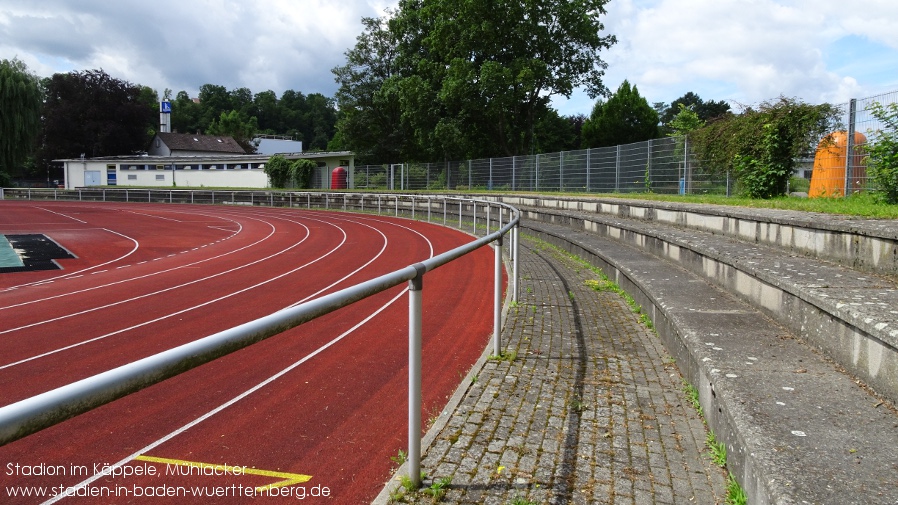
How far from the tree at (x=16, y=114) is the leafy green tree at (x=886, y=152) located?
223ft

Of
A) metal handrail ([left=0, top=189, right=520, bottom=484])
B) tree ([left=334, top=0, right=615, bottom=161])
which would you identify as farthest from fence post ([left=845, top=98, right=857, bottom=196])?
tree ([left=334, top=0, right=615, bottom=161])

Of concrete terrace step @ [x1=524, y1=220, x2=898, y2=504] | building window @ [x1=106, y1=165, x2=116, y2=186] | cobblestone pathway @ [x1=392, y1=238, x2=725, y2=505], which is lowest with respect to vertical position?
cobblestone pathway @ [x1=392, y1=238, x2=725, y2=505]

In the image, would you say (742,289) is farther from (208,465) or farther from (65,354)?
(65,354)

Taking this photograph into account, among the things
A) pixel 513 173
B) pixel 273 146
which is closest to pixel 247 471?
pixel 513 173

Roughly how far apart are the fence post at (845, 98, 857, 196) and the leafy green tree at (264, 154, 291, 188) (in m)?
44.8

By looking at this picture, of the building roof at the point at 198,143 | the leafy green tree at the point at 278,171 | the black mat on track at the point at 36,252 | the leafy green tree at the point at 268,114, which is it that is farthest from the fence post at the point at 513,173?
the leafy green tree at the point at 268,114

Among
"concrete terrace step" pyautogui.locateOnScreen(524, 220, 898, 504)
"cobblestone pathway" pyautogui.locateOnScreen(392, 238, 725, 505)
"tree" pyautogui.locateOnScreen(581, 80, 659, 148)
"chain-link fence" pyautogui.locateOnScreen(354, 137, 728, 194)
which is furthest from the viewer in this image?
"tree" pyautogui.locateOnScreen(581, 80, 659, 148)

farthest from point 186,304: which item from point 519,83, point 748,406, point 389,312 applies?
point 519,83

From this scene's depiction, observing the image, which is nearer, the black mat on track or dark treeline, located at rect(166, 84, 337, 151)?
the black mat on track

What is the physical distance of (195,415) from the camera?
A: 5.04m

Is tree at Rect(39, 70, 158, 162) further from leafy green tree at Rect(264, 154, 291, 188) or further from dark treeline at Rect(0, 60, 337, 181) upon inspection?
leafy green tree at Rect(264, 154, 291, 188)

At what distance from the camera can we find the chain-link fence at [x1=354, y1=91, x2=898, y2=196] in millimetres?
10105

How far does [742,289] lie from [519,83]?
36.1m

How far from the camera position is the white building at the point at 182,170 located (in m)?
54.5
